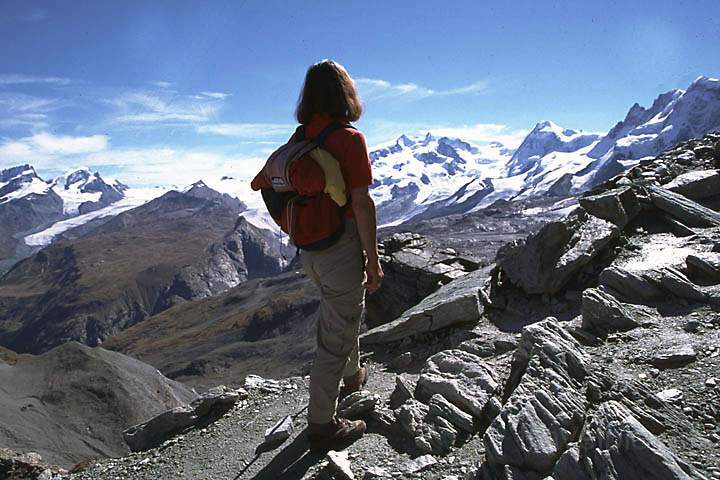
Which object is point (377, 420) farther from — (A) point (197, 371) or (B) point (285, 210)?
(A) point (197, 371)

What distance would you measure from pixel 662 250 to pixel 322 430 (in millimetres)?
8584

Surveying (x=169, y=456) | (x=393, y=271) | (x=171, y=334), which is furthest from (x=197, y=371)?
(x=169, y=456)

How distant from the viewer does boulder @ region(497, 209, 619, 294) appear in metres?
11.0

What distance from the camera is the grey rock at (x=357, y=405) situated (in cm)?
755

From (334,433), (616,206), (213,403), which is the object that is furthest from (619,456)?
(616,206)

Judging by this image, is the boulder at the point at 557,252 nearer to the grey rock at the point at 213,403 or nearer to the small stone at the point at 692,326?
the small stone at the point at 692,326

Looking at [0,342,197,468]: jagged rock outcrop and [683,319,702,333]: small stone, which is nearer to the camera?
[683,319,702,333]: small stone

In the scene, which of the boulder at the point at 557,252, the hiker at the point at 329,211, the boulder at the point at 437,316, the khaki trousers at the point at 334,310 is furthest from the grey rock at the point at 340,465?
the boulder at the point at 557,252

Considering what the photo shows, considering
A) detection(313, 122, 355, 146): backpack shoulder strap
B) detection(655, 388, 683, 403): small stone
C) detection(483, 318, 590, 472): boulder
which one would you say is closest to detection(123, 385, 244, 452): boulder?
detection(483, 318, 590, 472): boulder

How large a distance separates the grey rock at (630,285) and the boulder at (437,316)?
2640 millimetres

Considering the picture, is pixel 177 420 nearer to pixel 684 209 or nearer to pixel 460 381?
pixel 460 381

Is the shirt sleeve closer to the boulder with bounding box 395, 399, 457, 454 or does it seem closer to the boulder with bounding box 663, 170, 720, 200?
the boulder with bounding box 395, 399, 457, 454

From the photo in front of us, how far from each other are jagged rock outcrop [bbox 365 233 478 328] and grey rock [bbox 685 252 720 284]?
7.23 m

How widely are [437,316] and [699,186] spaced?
8712 millimetres
